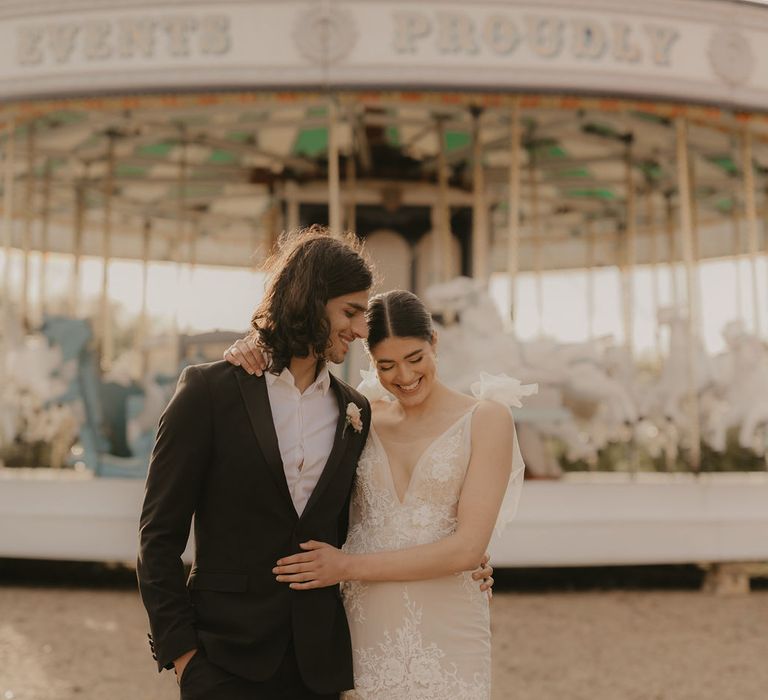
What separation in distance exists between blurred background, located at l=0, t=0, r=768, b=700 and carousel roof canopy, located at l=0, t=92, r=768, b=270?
48 mm

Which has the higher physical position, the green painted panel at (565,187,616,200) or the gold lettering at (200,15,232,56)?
the green painted panel at (565,187,616,200)

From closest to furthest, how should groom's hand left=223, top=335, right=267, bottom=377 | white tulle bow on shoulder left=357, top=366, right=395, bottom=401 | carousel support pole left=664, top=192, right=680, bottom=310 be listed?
groom's hand left=223, top=335, right=267, bottom=377 → white tulle bow on shoulder left=357, top=366, right=395, bottom=401 → carousel support pole left=664, top=192, right=680, bottom=310

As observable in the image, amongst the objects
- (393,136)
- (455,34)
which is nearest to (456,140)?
(393,136)

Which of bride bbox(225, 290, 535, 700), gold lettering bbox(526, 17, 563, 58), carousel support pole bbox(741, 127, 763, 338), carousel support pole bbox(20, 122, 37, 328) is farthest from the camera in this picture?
carousel support pole bbox(20, 122, 37, 328)

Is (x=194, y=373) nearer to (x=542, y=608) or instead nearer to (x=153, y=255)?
(x=542, y=608)

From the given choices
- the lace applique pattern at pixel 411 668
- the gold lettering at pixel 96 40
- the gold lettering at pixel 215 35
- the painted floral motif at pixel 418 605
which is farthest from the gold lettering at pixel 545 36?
the lace applique pattern at pixel 411 668

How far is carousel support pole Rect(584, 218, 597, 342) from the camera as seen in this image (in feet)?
45.9

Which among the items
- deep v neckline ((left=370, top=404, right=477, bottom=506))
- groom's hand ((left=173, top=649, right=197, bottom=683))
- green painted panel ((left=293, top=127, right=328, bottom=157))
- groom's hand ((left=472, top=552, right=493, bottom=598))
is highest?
green painted panel ((left=293, top=127, right=328, bottom=157))

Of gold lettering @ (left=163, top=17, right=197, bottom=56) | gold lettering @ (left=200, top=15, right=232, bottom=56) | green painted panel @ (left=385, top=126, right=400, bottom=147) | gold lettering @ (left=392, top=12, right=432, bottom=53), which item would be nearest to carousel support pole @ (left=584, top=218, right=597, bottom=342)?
green painted panel @ (left=385, top=126, right=400, bottom=147)

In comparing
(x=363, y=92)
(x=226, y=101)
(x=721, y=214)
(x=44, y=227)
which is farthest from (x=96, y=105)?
(x=721, y=214)

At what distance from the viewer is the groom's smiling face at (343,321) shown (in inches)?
65.1

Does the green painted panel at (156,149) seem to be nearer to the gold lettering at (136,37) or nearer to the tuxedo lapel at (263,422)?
the gold lettering at (136,37)

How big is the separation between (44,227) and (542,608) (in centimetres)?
768

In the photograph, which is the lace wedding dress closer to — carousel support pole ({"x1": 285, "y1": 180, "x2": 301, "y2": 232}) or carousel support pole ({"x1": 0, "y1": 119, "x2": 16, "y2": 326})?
carousel support pole ({"x1": 0, "y1": 119, "x2": 16, "y2": 326})
